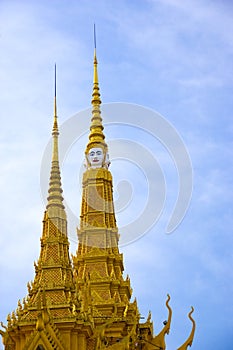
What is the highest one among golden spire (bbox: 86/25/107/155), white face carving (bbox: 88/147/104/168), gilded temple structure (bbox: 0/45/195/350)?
golden spire (bbox: 86/25/107/155)

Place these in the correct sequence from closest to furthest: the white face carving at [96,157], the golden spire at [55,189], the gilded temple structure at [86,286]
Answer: the gilded temple structure at [86,286], the golden spire at [55,189], the white face carving at [96,157]

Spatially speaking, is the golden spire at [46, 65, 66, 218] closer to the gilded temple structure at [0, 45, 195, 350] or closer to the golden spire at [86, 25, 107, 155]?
the gilded temple structure at [0, 45, 195, 350]

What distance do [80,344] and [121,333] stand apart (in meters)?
4.90

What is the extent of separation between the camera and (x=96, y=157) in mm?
42844

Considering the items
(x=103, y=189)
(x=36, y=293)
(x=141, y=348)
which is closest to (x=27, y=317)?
(x=36, y=293)

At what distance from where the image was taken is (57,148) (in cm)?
3734

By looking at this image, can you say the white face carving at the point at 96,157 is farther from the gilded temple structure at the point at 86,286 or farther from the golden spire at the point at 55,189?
the golden spire at the point at 55,189

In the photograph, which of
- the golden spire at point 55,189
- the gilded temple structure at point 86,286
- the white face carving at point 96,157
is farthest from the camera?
the white face carving at point 96,157

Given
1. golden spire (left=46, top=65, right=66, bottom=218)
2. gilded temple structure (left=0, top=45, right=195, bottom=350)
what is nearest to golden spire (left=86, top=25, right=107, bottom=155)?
gilded temple structure (left=0, top=45, right=195, bottom=350)

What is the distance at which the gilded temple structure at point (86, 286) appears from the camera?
98.2 ft

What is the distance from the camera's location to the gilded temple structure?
29938 millimetres

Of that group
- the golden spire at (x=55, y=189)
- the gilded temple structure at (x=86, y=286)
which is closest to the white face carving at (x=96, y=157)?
the gilded temple structure at (x=86, y=286)

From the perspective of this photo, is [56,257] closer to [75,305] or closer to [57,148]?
[75,305]

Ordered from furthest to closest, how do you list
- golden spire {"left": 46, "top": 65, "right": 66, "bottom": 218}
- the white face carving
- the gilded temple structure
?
1. the white face carving
2. golden spire {"left": 46, "top": 65, "right": 66, "bottom": 218}
3. the gilded temple structure
